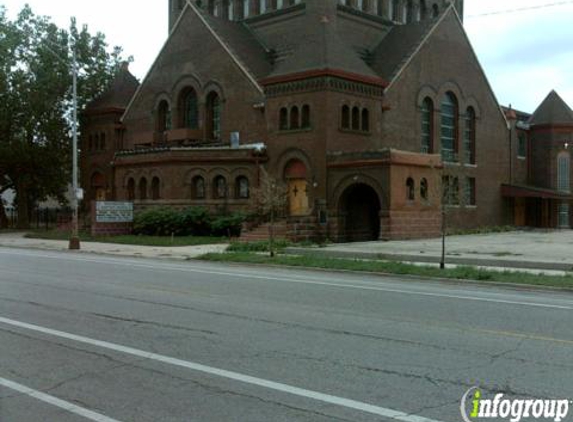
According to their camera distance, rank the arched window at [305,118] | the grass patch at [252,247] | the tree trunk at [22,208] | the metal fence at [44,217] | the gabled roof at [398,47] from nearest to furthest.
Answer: the grass patch at [252,247], the arched window at [305,118], the gabled roof at [398,47], the tree trunk at [22,208], the metal fence at [44,217]

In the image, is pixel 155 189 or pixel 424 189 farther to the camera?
pixel 155 189

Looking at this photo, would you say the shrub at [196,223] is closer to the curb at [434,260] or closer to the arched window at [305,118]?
the arched window at [305,118]

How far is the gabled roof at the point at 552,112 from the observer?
57.9 meters

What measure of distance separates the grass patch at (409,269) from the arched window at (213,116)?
22074 millimetres

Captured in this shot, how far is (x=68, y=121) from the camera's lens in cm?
5625

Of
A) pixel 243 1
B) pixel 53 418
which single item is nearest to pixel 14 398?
pixel 53 418

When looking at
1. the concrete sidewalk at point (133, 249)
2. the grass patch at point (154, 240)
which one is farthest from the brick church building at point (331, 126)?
the concrete sidewalk at point (133, 249)

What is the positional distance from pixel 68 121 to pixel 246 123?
65.2ft

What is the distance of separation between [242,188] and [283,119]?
460cm

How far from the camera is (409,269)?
64.2 ft

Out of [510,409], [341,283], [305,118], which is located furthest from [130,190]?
[510,409]

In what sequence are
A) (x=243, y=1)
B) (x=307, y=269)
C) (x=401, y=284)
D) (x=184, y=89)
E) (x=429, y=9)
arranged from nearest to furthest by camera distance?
(x=401, y=284) < (x=307, y=269) < (x=184, y=89) < (x=243, y=1) < (x=429, y=9)

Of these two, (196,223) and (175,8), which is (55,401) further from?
(175,8)

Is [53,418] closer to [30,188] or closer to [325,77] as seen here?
[325,77]
